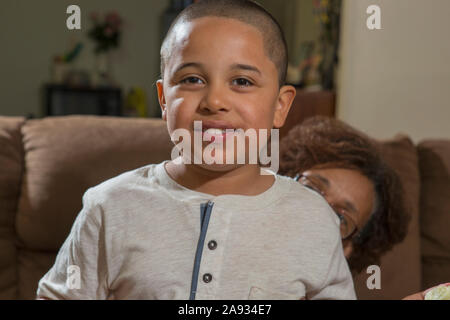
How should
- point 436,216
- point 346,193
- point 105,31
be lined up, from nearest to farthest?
point 346,193 < point 436,216 < point 105,31

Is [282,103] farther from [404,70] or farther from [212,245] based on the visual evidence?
[404,70]

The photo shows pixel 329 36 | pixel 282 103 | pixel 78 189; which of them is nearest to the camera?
pixel 282 103

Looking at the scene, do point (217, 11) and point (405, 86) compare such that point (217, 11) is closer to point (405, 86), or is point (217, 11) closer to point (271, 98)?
point (271, 98)

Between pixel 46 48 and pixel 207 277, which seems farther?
pixel 46 48

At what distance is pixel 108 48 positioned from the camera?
16.0 feet

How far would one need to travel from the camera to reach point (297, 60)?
342 centimetres

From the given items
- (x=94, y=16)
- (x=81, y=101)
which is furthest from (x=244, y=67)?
(x=94, y=16)

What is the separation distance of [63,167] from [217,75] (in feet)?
2.14

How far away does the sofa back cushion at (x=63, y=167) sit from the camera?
1.08 metres

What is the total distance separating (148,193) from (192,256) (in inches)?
4.0

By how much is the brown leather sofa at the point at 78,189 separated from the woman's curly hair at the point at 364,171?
0.21 feet

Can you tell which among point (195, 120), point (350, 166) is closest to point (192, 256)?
point (195, 120)

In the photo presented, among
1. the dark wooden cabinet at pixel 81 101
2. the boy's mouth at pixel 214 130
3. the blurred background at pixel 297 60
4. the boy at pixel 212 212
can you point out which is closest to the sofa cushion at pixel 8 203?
the blurred background at pixel 297 60

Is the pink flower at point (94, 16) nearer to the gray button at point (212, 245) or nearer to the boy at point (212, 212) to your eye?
the boy at point (212, 212)
